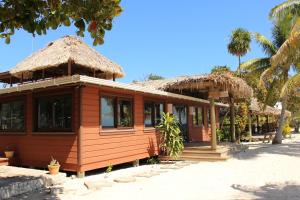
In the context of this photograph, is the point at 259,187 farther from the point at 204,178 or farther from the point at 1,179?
the point at 1,179

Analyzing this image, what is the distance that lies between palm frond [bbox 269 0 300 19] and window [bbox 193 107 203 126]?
21.0 feet

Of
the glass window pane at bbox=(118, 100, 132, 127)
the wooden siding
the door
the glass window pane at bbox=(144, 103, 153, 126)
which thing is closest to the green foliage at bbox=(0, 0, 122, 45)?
the wooden siding

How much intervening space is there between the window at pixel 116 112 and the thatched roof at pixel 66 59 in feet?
5.10

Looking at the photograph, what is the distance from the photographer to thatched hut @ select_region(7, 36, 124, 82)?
1147 cm

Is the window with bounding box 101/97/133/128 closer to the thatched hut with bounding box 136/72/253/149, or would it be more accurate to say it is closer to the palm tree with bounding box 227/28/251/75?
the thatched hut with bounding box 136/72/253/149

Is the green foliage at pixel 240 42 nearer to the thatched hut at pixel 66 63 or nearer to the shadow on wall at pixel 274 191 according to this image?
the thatched hut at pixel 66 63

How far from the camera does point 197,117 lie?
62.7 feet

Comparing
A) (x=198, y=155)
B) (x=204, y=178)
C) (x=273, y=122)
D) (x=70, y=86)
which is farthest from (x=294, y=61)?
(x=273, y=122)

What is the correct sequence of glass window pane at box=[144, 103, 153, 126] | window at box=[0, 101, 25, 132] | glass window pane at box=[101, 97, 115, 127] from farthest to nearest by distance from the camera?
glass window pane at box=[144, 103, 153, 126], window at box=[0, 101, 25, 132], glass window pane at box=[101, 97, 115, 127]

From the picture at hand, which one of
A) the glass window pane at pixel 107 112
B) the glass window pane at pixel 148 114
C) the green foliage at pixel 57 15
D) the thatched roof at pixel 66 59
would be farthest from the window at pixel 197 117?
the green foliage at pixel 57 15

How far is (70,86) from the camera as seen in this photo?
1004 centimetres

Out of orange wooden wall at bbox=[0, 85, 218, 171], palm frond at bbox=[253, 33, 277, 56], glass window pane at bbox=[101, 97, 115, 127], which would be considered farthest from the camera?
palm frond at bbox=[253, 33, 277, 56]

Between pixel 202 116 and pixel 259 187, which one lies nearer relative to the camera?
pixel 259 187

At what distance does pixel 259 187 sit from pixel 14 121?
8.96 meters
